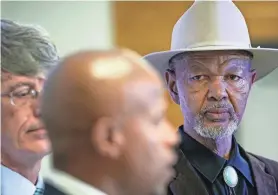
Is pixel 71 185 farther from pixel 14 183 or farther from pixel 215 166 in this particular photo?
pixel 215 166

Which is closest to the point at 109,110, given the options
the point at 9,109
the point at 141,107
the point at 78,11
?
the point at 141,107

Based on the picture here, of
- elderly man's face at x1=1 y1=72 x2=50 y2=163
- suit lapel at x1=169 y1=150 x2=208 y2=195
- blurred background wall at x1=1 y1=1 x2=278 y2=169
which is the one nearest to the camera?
elderly man's face at x1=1 y1=72 x2=50 y2=163

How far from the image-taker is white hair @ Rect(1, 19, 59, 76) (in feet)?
1.88

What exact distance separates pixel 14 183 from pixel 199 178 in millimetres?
264

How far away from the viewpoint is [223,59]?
0.76 meters

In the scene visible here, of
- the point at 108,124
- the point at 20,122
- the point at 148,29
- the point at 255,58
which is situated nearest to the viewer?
the point at 108,124

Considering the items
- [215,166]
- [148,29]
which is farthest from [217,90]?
[148,29]

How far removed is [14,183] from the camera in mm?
582

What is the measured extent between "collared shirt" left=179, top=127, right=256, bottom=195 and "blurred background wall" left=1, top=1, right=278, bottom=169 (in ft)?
0.71

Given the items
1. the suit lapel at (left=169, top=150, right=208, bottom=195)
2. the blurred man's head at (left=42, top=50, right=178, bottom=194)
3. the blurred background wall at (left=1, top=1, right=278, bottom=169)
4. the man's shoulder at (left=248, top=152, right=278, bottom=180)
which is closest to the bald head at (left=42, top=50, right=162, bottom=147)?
the blurred man's head at (left=42, top=50, right=178, bottom=194)

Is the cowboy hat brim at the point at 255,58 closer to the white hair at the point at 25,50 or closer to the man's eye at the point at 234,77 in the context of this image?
the man's eye at the point at 234,77

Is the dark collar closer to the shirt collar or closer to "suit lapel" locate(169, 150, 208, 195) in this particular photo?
"suit lapel" locate(169, 150, 208, 195)

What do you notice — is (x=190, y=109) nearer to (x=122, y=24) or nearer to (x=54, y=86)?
(x=54, y=86)

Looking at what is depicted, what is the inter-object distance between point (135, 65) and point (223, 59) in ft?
1.18
